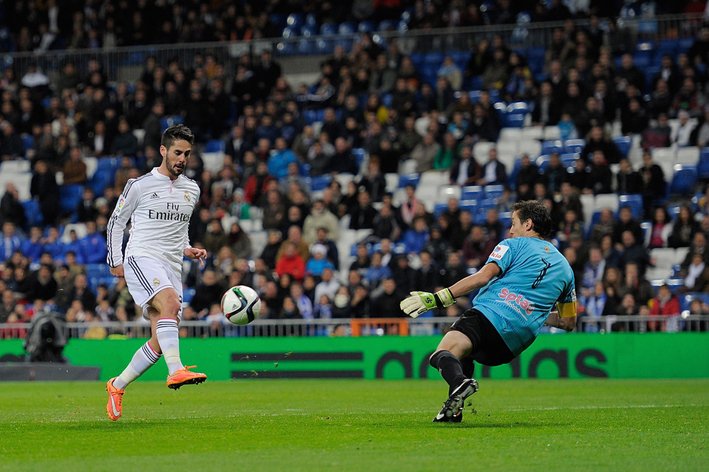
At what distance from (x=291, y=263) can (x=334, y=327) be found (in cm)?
250

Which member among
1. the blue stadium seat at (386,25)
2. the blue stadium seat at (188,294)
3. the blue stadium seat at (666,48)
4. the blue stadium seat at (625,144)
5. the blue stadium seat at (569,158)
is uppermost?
the blue stadium seat at (386,25)

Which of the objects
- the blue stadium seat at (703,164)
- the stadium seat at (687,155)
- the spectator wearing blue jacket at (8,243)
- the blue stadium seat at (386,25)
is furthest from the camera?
the blue stadium seat at (386,25)

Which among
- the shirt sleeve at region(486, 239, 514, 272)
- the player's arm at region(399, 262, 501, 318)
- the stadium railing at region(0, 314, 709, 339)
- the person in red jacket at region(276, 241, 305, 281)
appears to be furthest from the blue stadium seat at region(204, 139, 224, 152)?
the player's arm at region(399, 262, 501, 318)

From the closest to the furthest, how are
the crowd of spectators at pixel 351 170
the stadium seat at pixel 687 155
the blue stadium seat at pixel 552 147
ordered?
1. the crowd of spectators at pixel 351 170
2. the stadium seat at pixel 687 155
3. the blue stadium seat at pixel 552 147

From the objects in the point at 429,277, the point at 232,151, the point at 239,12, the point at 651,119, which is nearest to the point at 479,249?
the point at 429,277

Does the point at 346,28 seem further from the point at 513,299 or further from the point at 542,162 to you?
the point at 513,299

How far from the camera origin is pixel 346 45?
32344 mm

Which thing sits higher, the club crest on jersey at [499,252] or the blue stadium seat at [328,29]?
the blue stadium seat at [328,29]

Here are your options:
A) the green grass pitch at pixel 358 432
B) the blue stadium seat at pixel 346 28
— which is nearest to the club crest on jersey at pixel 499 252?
the green grass pitch at pixel 358 432

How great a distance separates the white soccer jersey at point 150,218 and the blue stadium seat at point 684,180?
50.0ft

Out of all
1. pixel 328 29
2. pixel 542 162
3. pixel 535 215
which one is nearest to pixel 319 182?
pixel 542 162

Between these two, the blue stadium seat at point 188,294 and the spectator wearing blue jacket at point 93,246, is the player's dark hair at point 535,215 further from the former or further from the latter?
the spectator wearing blue jacket at point 93,246

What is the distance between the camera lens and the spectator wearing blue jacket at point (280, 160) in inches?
1154

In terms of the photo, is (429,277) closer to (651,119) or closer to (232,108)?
(651,119)
